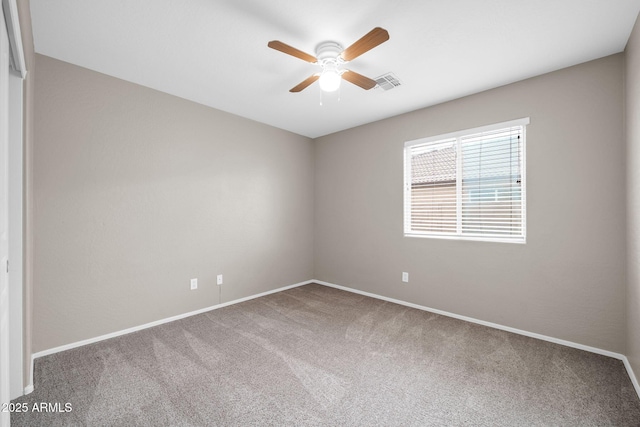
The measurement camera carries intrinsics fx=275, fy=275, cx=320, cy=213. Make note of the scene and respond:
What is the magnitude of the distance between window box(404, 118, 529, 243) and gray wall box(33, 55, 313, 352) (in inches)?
84.9

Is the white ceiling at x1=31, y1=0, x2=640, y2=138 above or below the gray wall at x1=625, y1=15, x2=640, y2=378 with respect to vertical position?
above

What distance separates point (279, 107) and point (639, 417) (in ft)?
13.4

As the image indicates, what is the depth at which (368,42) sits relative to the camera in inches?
71.6

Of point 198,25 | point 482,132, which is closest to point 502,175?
point 482,132

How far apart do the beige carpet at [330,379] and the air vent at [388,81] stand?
2.60m

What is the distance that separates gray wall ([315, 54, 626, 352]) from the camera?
94.6 inches

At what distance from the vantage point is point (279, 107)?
3555 mm

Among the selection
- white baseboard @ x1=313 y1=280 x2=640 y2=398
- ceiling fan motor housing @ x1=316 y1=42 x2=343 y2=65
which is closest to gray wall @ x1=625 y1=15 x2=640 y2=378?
white baseboard @ x1=313 y1=280 x2=640 y2=398

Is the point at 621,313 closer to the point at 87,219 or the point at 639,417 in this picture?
the point at 639,417

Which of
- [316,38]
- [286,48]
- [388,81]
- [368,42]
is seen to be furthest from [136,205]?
[388,81]

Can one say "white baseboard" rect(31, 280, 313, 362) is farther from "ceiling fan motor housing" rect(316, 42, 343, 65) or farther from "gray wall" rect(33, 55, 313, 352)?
"ceiling fan motor housing" rect(316, 42, 343, 65)

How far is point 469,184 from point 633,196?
52.9 inches

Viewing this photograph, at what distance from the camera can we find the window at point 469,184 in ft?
9.62

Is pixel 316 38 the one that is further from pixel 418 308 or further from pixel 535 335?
pixel 535 335
